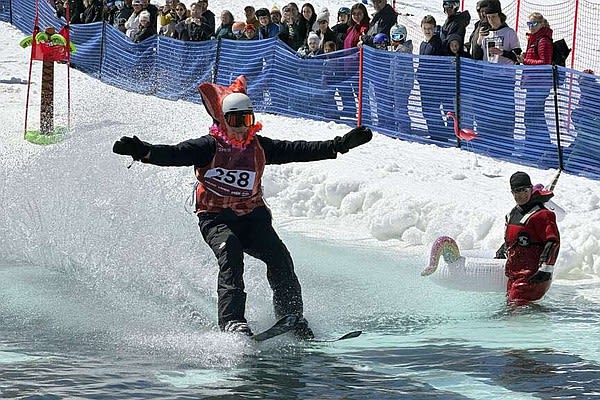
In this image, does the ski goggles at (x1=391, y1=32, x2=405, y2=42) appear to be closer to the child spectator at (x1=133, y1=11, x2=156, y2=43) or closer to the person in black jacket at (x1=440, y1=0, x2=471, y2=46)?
the person in black jacket at (x1=440, y1=0, x2=471, y2=46)

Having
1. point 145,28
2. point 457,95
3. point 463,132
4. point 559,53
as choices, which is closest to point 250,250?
point 463,132

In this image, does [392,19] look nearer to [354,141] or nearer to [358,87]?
[358,87]

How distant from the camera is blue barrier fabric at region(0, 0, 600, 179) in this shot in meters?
12.9

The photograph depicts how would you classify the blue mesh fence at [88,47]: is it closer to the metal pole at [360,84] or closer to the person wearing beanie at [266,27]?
the person wearing beanie at [266,27]

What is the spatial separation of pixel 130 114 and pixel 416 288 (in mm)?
9193

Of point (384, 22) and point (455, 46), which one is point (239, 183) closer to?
point (455, 46)

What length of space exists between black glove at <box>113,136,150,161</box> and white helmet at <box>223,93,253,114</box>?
2.59 ft

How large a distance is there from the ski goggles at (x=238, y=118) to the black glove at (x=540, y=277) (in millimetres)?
2541

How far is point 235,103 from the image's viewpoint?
7.74m

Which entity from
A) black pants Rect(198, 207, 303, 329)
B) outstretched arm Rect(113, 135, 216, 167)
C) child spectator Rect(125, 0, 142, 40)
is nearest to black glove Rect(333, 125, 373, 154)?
black pants Rect(198, 207, 303, 329)

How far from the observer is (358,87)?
15.7 metres

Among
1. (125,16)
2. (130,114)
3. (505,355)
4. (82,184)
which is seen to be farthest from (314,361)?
(125,16)

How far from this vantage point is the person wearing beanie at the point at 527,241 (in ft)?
28.0

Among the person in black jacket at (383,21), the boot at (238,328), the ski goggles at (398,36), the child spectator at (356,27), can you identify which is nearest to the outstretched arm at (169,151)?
the boot at (238,328)
